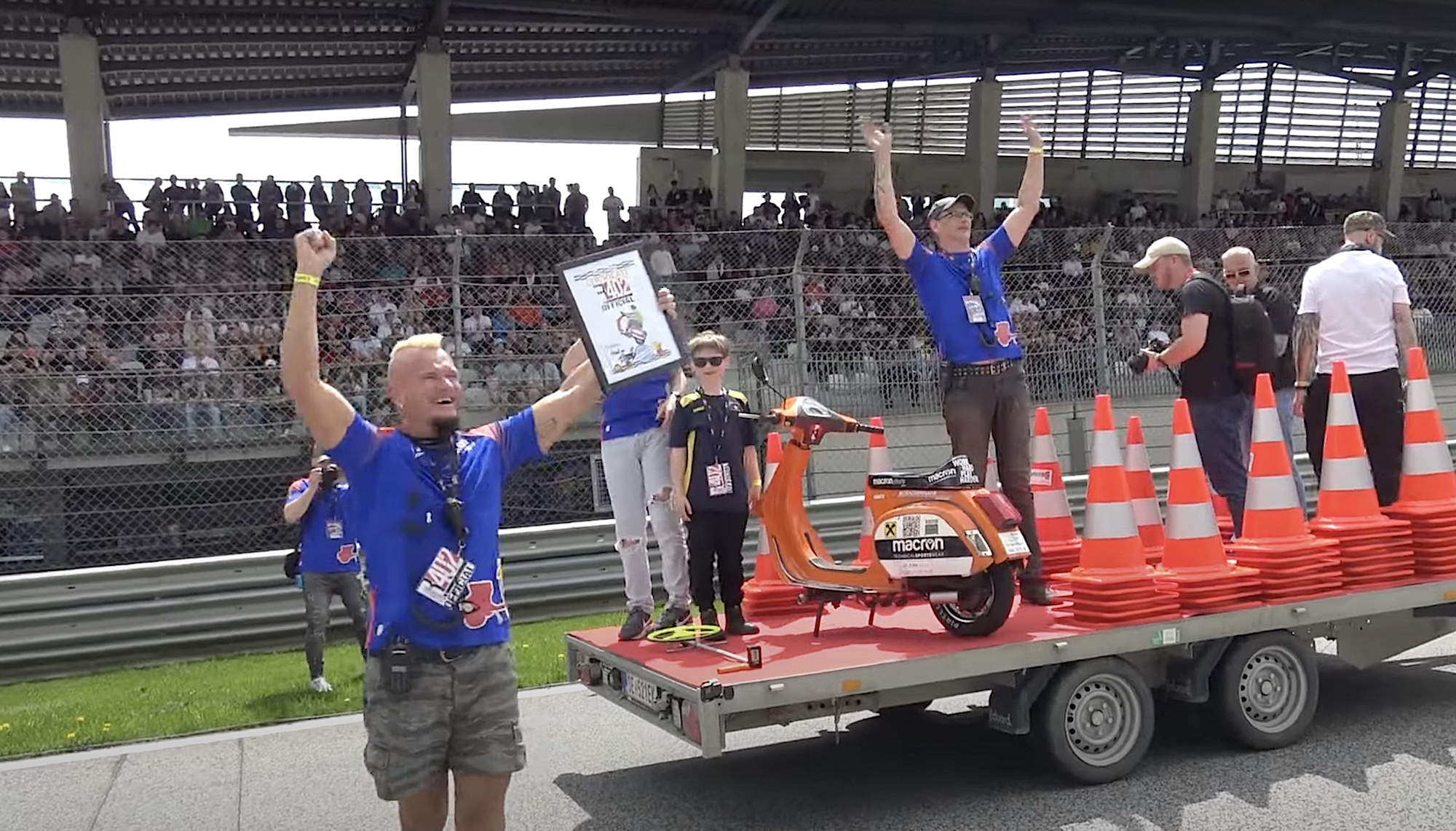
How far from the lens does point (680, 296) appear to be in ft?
37.6

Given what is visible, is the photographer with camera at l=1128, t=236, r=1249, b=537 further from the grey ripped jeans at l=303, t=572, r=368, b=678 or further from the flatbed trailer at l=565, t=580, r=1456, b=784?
the grey ripped jeans at l=303, t=572, r=368, b=678

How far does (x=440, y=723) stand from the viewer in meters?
3.48

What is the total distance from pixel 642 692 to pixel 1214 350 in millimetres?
3632

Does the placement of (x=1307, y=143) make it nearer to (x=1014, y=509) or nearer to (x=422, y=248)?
(x=422, y=248)


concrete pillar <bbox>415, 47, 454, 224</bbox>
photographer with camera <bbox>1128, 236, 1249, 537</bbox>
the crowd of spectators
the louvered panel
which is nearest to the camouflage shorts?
photographer with camera <bbox>1128, 236, 1249, 537</bbox>

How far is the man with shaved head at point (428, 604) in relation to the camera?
3.45m

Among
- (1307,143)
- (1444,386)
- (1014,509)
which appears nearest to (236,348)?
(1014,509)

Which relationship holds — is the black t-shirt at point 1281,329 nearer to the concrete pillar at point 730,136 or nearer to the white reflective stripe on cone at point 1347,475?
the white reflective stripe on cone at point 1347,475

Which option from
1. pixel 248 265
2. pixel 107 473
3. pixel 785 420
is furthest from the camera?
pixel 248 265

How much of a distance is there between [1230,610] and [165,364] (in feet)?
26.9

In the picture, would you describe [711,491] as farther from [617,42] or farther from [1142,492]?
[617,42]

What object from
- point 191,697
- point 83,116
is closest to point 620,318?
point 191,697

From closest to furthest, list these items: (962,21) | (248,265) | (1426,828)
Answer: (1426,828), (248,265), (962,21)

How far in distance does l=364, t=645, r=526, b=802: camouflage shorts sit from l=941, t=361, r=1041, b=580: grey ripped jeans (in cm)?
298
